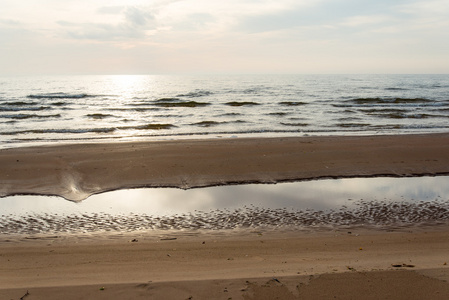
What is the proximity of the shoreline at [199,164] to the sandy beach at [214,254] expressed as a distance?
0.06m

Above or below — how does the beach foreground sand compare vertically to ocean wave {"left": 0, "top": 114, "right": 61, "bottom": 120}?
below

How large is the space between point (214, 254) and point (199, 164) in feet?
21.1

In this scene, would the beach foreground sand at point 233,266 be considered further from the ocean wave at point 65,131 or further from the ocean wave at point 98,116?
the ocean wave at point 98,116

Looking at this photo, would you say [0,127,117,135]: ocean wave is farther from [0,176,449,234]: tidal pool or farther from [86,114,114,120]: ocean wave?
[0,176,449,234]: tidal pool

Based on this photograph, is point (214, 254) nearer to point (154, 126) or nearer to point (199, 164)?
point (199, 164)

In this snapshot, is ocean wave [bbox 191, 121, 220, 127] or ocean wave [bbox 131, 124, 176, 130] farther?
ocean wave [bbox 191, 121, 220, 127]

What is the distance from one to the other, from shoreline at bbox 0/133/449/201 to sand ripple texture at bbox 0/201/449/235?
176cm

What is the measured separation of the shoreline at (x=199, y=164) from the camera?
10.9 metres

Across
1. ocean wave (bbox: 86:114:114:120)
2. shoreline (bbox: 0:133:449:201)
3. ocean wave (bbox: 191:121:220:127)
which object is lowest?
shoreline (bbox: 0:133:449:201)

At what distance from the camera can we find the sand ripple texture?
7.64 metres

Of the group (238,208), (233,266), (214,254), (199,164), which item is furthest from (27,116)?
(233,266)

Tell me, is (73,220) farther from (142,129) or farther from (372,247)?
(142,129)

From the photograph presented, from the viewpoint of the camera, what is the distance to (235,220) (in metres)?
8.05

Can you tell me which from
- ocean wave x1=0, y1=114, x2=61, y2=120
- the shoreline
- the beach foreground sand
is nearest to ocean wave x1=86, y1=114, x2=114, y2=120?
ocean wave x1=0, y1=114, x2=61, y2=120
